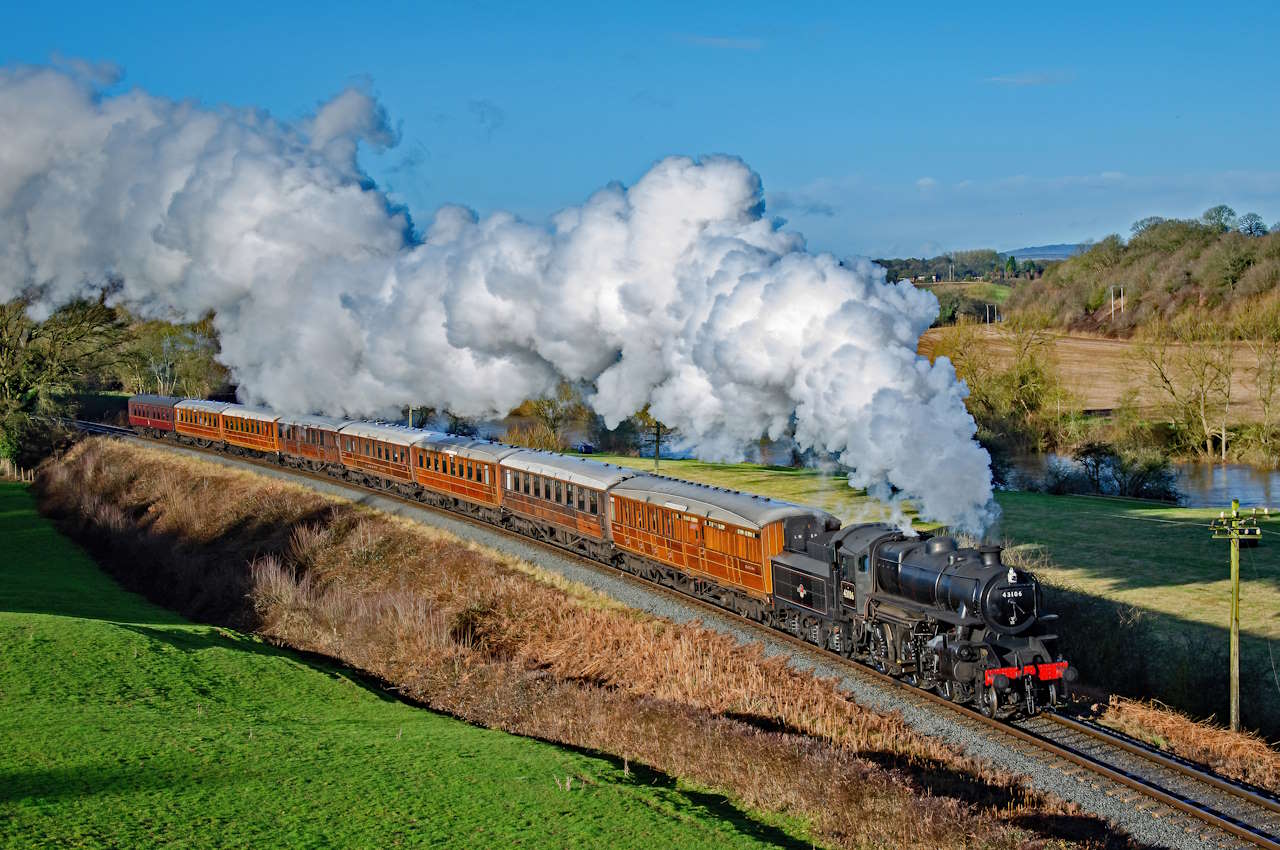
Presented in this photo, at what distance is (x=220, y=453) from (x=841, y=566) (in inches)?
1817

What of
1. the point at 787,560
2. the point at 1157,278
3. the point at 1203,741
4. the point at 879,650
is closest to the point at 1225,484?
the point at 1157,278

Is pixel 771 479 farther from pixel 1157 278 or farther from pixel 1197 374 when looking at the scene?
pixel 1157 278

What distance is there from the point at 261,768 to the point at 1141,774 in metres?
13.8

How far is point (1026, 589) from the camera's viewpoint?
59.1ft

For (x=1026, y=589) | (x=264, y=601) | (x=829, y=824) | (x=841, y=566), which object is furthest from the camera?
(x=264, y=601)

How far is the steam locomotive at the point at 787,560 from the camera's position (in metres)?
18.1

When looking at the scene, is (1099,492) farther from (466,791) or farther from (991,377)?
(466,791)

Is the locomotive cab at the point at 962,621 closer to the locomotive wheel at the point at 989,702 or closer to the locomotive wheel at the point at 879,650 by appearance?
the locomotive wheel at the point at 989,702

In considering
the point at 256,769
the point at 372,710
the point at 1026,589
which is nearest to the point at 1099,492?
the point at 1026,589

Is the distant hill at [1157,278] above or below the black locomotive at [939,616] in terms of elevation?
above

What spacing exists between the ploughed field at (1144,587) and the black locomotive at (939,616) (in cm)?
559

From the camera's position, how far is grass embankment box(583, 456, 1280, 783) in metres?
25.0

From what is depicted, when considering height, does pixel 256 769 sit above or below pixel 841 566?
below

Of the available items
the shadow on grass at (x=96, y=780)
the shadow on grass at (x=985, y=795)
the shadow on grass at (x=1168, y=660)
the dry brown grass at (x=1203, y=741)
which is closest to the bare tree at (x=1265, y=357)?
the shadow on grass at (x=1168, y=660)
